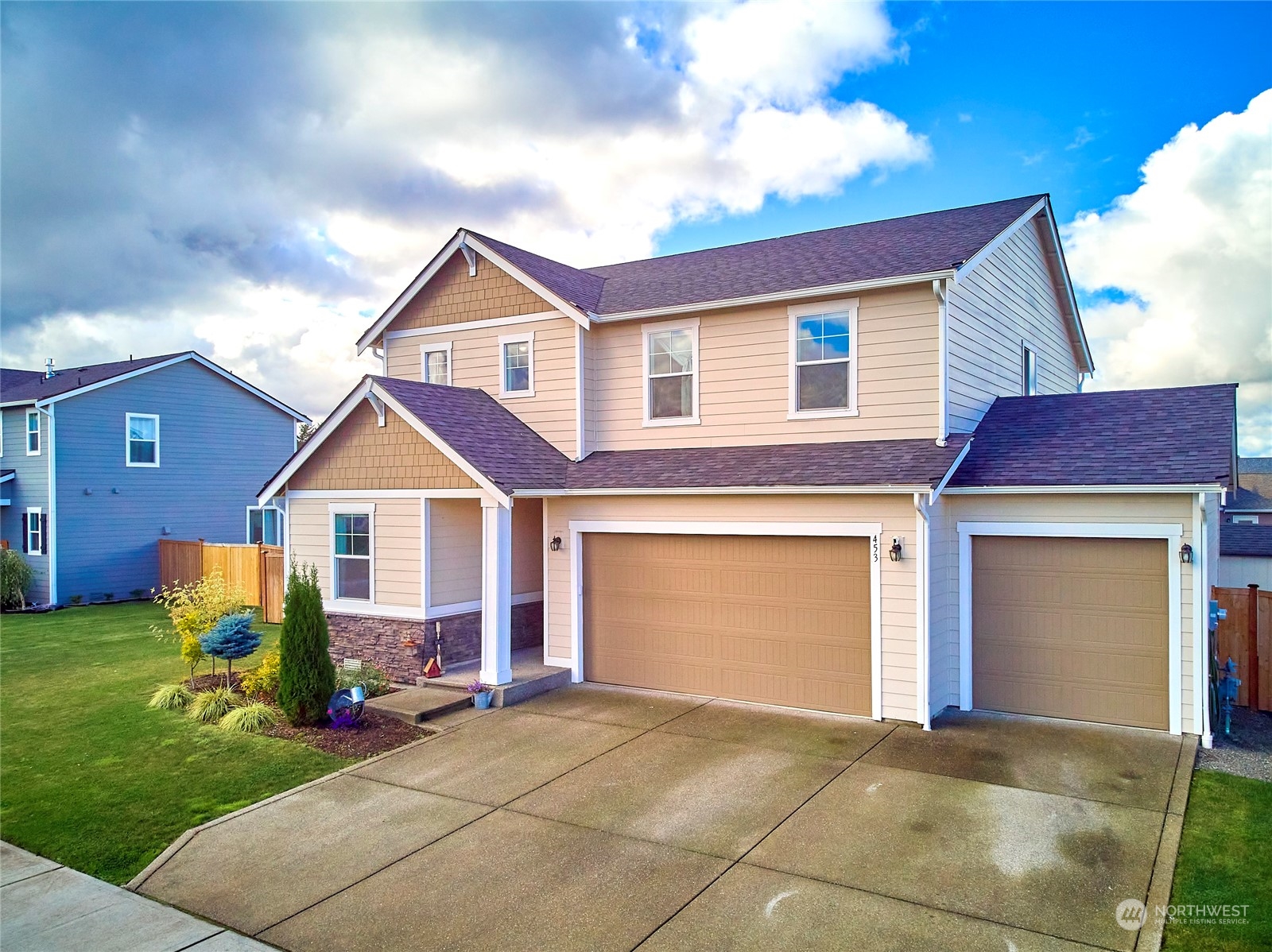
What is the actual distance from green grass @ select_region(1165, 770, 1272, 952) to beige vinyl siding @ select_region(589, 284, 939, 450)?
5249 millimetres

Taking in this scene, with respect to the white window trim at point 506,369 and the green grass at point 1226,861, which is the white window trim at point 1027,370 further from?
the white window trim at point 506,369

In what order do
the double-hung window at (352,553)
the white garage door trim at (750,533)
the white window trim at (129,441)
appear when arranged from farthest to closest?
the white window trim at (129,441), the double-hung window at (352,553), the white garage door trim at (750,533)

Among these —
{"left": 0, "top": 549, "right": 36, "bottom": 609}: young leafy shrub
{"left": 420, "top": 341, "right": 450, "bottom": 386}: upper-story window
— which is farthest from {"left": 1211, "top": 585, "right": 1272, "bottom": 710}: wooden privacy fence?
{"left": 0, "top": 549, "right": 36, "bottom": 609}: young leafy shrub

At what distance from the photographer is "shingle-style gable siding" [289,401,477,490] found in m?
11.6

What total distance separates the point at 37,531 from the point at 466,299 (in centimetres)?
1606

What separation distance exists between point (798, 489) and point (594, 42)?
26.8 feet

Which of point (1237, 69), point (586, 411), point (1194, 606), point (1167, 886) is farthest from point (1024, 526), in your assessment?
point (1237, 69)

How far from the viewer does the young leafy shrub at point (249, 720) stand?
32.3ft

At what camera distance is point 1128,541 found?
9508 mm

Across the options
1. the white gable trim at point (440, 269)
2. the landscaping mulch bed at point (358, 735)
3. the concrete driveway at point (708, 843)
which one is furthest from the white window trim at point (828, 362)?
the landscaping mulch bed at point (358, 735)

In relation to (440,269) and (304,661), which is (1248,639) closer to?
(304,661)

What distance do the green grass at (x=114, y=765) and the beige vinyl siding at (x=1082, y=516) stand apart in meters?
7.89

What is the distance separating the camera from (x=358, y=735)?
31.4 ft

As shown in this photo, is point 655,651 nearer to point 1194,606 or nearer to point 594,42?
point 1194,606
